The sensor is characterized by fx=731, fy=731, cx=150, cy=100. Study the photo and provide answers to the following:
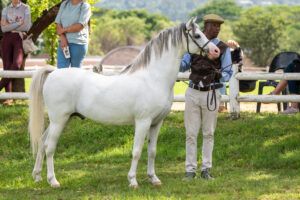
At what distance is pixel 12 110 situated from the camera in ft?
45.5

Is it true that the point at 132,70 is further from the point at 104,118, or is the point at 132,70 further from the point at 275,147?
the point at 275,147

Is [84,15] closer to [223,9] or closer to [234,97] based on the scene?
[234,97]

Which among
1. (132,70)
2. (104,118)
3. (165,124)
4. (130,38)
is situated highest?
(132,70)

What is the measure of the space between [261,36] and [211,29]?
248 feet

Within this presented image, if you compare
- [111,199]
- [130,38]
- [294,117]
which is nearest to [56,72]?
[111,199]

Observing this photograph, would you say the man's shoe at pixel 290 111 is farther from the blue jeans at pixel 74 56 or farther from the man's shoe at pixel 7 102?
the man's shoe at pixel 7 102

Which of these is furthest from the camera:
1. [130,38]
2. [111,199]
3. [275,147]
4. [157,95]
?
[130,38]

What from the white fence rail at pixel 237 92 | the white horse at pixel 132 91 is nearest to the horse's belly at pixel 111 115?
the white horse at pixel 132 91

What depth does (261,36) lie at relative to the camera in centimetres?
8388

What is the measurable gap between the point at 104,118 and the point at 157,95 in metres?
0.80

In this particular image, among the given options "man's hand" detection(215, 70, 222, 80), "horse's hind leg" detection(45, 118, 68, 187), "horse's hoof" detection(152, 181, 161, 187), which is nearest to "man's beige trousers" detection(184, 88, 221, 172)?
"man's hand" detection(215, 70, 222, 80)

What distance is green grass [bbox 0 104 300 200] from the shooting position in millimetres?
8953

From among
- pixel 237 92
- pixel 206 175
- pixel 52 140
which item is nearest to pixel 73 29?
pixel 52 140

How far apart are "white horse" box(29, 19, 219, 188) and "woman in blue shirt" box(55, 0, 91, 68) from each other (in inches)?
95.4
